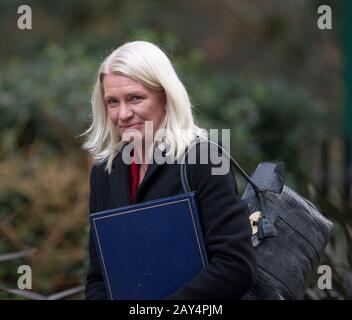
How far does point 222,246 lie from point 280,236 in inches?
9.3

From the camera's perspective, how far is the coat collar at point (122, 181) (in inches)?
120

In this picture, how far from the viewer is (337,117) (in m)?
16.5

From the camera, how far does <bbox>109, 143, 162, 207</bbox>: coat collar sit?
3.04 metres

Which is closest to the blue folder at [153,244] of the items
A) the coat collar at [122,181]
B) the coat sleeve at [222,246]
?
the coat sleeve at [222,246]

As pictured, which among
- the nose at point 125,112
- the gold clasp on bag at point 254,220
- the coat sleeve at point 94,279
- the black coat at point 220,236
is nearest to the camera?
the black coat at point 220,236

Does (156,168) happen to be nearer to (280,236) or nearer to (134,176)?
(134,176)

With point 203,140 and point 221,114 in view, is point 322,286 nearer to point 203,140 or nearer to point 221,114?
point 203,140

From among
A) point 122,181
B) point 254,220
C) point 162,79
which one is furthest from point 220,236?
point 162,79

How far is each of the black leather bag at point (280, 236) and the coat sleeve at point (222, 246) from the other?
0.08 meters

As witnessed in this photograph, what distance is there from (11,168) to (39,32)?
12285 mm

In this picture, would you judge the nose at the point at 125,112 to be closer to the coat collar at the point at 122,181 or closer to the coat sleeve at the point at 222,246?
the coat collar at the point at 122,181

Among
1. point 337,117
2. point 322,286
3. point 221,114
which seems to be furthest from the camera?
point 337,117

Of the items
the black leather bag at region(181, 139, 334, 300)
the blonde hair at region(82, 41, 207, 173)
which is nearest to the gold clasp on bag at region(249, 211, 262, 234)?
the black leather bag at region(181, 139, 334, 300)

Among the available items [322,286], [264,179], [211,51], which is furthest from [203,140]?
[211,51]
